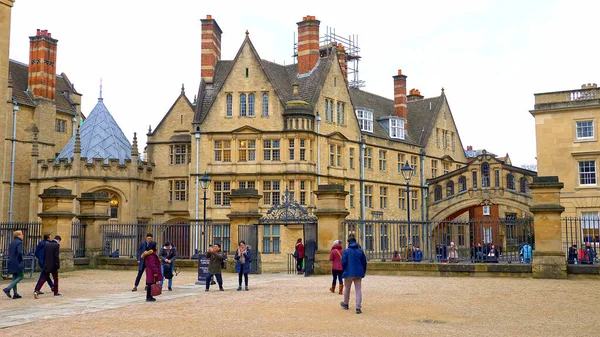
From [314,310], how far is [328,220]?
9717 mm

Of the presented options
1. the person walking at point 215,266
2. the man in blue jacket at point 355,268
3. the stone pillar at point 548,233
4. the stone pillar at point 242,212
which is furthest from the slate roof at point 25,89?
the man in blue jacket at point 355,268

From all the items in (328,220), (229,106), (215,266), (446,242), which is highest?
(229,106)

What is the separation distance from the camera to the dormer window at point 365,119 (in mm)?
45062

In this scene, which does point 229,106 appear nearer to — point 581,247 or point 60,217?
point 60,217

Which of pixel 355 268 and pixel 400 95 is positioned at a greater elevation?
pixel 400 95

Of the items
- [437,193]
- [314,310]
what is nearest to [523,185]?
[437,193]

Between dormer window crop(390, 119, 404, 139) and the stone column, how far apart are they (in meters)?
25.5

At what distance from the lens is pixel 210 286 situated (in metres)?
19.5

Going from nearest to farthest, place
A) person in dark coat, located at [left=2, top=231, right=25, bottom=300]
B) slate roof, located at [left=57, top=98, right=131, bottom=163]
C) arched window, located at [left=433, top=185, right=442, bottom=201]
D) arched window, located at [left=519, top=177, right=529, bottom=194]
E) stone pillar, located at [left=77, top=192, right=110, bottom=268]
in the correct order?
1. person in dark coat, located at [left=2, top=231, right=25, bottom=300]
2. stone pillar, located at [left=77, top=192, right=110, bottom=268]
3. slate roof, located at [left=57, top=98, right=131, bottom=163]
4. arched window, located at [left=519, top=177, right=529, bottom=194]
5. arched window, located at [left=433, top=185, right=442, bottom=201]

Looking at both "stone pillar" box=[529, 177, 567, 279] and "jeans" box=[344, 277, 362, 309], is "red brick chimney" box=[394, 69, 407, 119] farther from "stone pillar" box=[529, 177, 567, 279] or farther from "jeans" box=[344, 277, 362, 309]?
"jeans" box=[344, 277, 362, 309]

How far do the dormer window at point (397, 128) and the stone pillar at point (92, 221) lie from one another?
26011mm

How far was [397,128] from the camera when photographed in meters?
48.3

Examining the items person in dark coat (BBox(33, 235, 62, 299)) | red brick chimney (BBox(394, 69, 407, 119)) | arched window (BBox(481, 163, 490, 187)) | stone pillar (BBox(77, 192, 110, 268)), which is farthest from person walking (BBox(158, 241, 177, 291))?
red brick chimney (BBox(394, 69, 407, 119))

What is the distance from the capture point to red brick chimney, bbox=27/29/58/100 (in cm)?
4375
